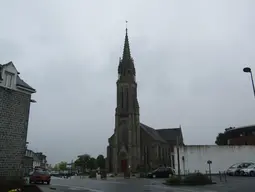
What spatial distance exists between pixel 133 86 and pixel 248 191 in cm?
5784

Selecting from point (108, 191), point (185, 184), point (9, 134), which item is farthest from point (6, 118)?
point (185, 184)

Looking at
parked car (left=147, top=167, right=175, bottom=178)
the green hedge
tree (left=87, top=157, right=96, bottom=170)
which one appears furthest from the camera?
tree (left=87, top=157, right=96, bottom=170)

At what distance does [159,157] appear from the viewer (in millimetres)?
71062

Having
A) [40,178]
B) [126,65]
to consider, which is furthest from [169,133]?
[40,178]

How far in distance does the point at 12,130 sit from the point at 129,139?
1843 inches

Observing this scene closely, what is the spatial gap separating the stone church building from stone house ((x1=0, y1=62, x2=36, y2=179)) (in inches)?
1703

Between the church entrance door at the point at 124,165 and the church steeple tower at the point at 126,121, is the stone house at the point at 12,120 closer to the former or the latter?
the church steeple tower at the point at 126,121

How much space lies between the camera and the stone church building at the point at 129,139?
65250mm

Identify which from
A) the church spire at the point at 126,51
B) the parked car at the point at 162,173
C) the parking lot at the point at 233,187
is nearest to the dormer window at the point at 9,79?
the parking lot at the point at 233,187

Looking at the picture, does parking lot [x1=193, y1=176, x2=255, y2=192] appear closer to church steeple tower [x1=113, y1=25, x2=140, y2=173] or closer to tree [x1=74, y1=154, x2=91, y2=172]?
church steeple tower [x1=113, y1=25, x2=140, y2=173]

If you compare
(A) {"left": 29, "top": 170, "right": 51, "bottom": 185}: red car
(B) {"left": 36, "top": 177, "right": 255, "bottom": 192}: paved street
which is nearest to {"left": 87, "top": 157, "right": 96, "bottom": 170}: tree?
(A) {"left": 29, "top": 170, "right": 51, "bottom": 185}: red car

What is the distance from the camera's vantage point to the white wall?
4262 centimetres

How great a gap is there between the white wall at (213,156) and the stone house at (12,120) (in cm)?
2716

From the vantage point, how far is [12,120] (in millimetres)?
21094
